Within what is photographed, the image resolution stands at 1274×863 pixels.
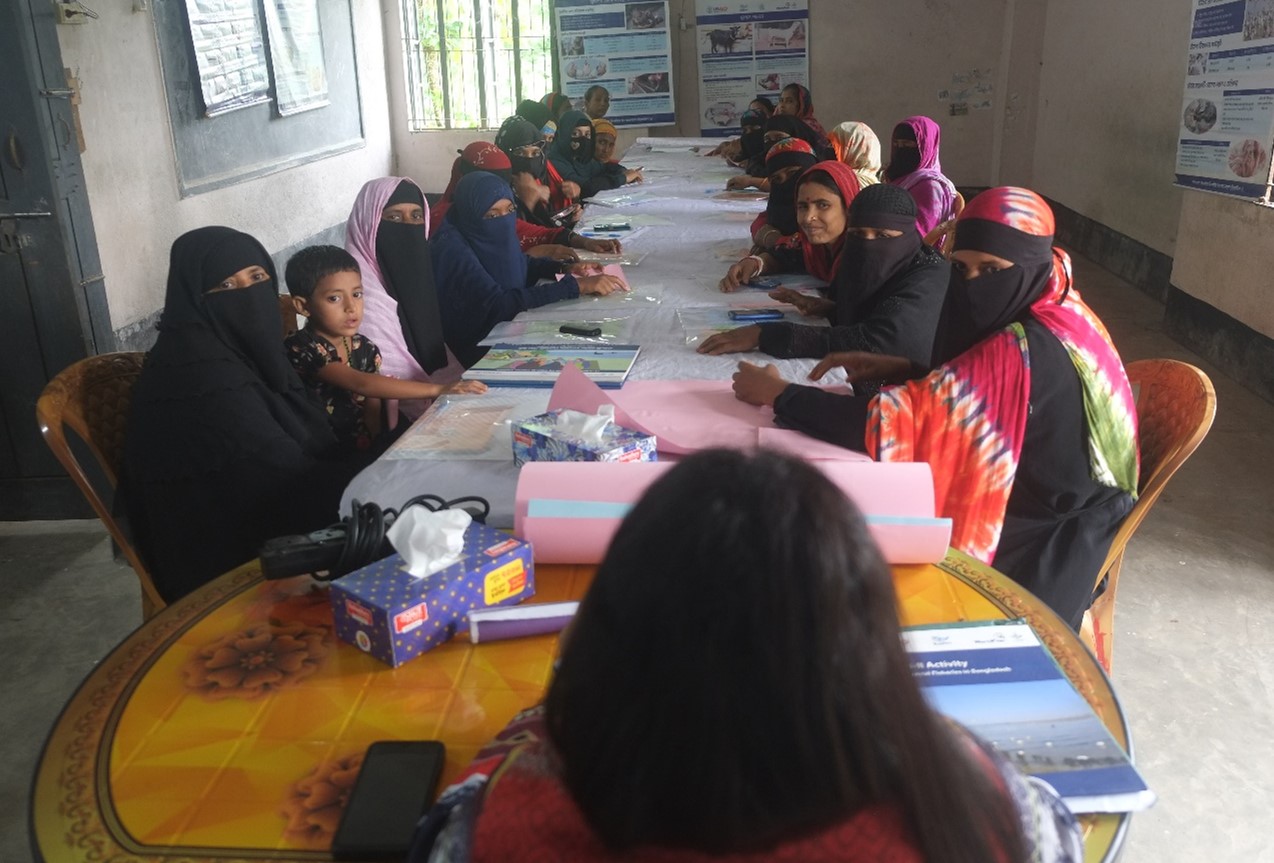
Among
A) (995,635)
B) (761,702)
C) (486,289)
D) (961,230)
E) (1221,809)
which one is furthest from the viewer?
(486,289)

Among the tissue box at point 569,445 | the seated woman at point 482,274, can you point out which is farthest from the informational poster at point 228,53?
the tissue box at point 569,445

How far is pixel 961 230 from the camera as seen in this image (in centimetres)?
184

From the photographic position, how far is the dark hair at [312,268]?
239 cm

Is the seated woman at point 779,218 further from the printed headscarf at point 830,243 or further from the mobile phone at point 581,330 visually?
the mobile phone at point 581,330

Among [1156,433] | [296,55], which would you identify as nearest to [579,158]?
[296,55]

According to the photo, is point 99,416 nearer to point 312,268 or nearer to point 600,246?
point 312,268

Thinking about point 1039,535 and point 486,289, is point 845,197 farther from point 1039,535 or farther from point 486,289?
point 1039,535

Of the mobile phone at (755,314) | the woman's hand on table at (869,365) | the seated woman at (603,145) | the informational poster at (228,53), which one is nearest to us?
the woman's hand on table at (869,365)

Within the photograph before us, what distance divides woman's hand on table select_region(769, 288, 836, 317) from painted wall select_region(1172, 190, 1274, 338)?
2653 mm

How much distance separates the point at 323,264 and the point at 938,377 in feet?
4.95

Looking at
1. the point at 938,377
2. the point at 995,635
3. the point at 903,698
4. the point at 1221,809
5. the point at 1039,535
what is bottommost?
the point at 1221,809

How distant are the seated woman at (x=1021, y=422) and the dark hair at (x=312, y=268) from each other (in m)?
1.23

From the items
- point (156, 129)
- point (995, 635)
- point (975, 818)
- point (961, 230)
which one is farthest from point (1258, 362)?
point (156, 129)

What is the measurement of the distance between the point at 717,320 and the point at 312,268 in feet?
3.45
